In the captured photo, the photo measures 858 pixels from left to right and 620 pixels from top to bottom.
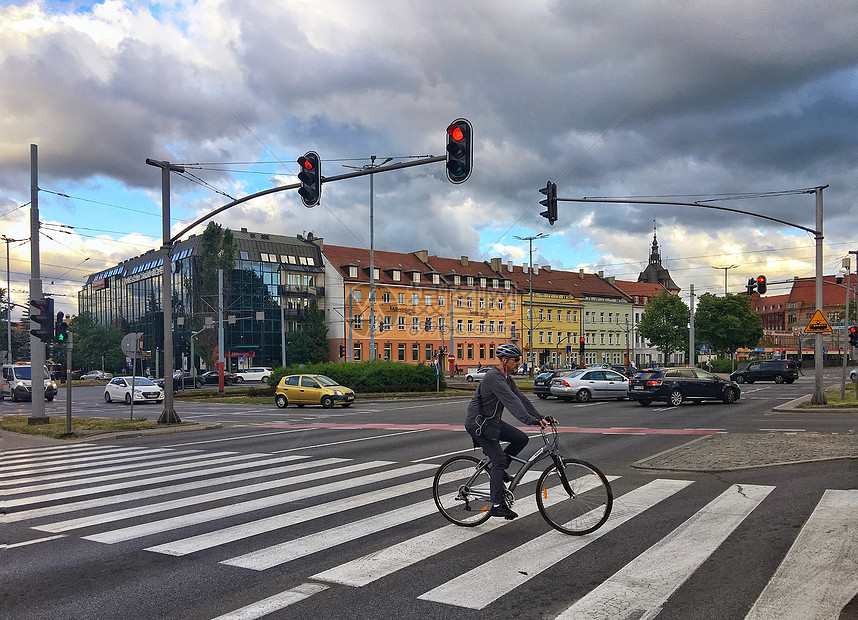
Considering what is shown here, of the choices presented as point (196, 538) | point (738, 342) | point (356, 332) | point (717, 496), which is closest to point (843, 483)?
point (717, 496)

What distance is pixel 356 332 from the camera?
3083 inches

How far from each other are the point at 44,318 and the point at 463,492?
1649cm

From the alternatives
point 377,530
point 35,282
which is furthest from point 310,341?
point 377,530

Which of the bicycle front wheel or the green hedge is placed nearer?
the bicycle front wheel

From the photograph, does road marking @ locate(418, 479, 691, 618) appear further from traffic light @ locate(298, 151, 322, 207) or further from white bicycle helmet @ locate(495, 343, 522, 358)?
traffic light @ locate(298, 151, 322, 207)

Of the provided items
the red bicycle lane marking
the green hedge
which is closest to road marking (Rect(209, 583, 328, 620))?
the red bicycle lane marking

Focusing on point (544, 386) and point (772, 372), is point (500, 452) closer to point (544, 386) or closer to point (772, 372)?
point (544, 386)

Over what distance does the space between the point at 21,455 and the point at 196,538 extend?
1038 cm

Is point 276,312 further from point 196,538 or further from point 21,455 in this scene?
point 196,538

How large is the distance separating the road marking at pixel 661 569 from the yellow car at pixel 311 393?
24.2 meters

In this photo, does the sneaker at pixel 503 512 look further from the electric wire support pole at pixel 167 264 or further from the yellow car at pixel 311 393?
the yellow car at pixel 311 393

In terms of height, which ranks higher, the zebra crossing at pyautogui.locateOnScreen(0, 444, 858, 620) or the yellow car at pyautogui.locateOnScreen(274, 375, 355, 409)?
the zebra crossing at pyautogui.locateOnScreen(0, 444, 858, 620)

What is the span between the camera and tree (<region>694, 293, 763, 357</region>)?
85312 mm

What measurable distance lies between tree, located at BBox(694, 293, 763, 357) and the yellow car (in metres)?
66.1
